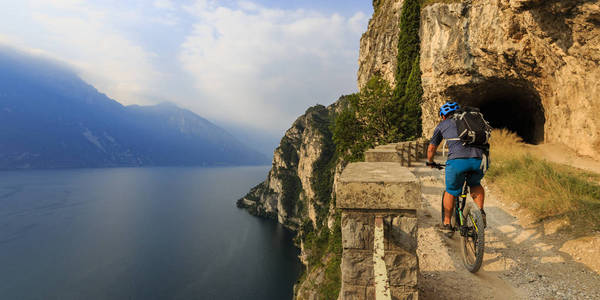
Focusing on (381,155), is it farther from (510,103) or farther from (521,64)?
(510,103)

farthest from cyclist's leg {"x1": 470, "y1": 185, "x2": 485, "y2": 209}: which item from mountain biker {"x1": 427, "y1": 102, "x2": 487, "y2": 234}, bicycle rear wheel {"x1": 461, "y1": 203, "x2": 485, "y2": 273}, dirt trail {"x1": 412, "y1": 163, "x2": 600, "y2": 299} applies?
dirt trail {"x1": 412, "y1": 163, "x2": 600, "y2": 299}

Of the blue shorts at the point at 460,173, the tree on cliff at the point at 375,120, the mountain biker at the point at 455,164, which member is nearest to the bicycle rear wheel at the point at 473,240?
the mountain biker at the point at 455,164

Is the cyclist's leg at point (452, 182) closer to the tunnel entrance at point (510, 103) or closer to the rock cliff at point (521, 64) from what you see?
the rock cliff at point (521, 64)

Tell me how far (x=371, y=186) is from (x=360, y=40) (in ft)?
134

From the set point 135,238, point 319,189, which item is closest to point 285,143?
point 319,189

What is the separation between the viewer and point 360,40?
3838 cm

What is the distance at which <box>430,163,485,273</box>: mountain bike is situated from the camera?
136 inches

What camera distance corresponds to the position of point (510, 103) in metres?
18.9

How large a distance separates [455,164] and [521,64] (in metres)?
13.9

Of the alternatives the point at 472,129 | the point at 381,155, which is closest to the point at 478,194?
the point at 472,129

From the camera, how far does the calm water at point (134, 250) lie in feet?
157

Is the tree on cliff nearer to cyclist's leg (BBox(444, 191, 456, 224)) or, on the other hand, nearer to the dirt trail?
the dirt trail

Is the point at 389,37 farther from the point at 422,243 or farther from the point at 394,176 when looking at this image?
the point at 394,176

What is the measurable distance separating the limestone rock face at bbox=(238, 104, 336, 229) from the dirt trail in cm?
7651
